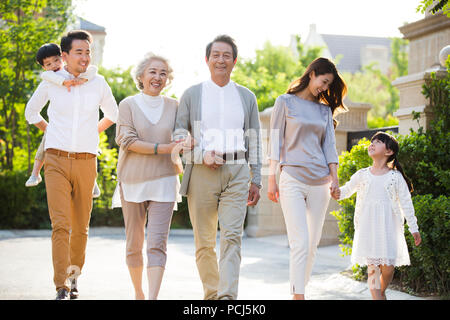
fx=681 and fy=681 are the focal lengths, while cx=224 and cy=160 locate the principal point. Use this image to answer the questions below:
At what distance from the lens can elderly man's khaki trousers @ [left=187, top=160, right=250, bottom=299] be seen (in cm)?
534

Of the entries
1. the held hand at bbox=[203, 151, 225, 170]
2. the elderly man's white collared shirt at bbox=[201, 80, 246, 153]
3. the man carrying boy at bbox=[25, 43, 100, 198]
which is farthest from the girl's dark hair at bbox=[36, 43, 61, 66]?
the held hand at bbox=[203, 151, 225, 170]

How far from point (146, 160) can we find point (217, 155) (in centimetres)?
63

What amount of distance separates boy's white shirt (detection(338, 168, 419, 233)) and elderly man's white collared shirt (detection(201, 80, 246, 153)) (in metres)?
1.15

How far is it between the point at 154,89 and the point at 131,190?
2.79ft

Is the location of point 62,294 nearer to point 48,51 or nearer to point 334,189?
point 48,51

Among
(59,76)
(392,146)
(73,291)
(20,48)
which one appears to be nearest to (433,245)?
(392,146)

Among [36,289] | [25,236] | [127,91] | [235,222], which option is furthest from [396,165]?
[127,91]

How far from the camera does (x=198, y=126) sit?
5.49 meters

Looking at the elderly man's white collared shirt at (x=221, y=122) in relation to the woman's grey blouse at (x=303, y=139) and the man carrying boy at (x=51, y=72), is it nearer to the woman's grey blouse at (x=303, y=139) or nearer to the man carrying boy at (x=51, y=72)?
the woman's grey blouse at (x=303, y=139)

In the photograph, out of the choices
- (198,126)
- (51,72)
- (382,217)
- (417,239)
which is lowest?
(417,239)

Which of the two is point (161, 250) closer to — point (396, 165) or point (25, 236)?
point (396, 165)

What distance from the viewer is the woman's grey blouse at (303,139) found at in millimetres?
5719

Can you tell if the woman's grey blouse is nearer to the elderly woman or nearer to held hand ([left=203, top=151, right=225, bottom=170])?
held hand ([left=203, top=151, right=225, bottom=170])

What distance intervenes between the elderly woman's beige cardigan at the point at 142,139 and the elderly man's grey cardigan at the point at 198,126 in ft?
0.50
